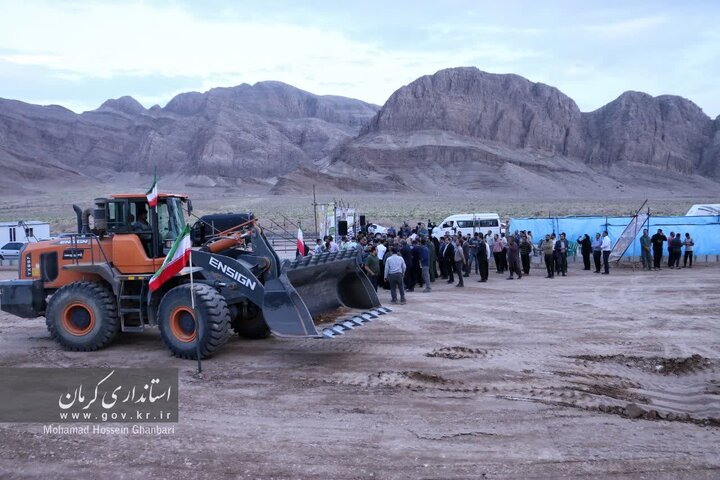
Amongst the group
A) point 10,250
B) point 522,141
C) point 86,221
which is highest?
point 522,141

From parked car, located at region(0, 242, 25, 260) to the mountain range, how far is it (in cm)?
6987

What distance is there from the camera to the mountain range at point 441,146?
11625 centimetres

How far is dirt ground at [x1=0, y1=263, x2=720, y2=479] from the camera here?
21.4 ft

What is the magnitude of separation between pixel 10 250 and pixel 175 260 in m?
26.1

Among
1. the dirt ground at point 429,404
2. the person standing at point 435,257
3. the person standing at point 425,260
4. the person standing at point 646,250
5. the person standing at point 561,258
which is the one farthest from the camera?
the person standing at point 646,250

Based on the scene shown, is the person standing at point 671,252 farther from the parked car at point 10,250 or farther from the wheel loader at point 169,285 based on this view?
the parked car at point 10,250

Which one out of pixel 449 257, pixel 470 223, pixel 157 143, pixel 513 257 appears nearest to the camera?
pixel 449 257

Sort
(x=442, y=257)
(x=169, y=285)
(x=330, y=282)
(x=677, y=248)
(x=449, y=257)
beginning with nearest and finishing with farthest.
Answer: (x=169, y=285) < (x=330, y=282) < (x=449, y=257) < (x=442, y=257) < (x=677, y=248)

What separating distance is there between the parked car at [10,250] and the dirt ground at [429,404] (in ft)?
64.3

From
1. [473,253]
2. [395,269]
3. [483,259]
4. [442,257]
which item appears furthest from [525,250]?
[395,269]

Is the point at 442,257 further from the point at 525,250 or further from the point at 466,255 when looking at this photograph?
the point at 525,250

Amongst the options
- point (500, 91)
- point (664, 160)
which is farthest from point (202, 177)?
point (664, 160)

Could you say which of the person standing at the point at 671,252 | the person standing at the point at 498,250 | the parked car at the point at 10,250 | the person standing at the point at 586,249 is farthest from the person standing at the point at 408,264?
the parked car at the point at 10,250

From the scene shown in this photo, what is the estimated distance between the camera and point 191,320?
34.9ft
